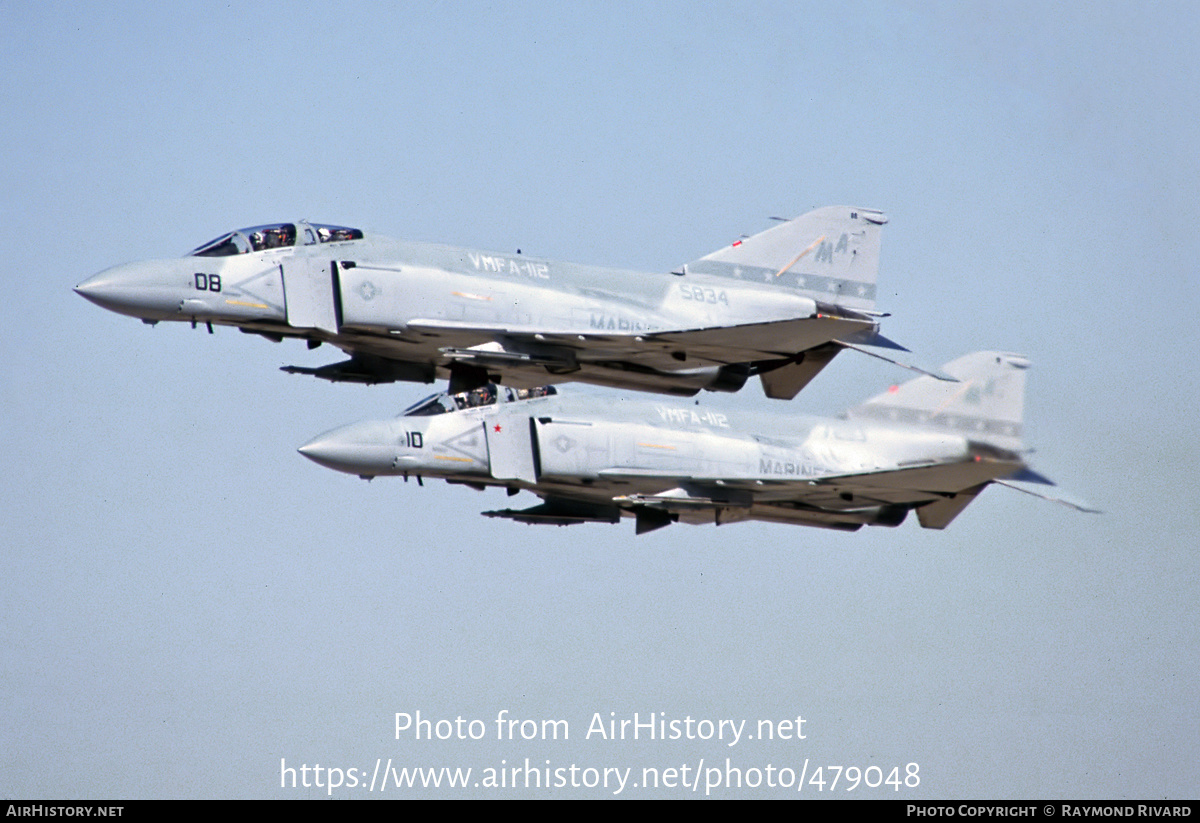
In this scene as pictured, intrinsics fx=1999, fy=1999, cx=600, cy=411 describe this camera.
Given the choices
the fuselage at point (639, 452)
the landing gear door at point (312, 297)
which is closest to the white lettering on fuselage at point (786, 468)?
the fuselage at point (639, 452)

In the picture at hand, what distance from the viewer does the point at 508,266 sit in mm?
36625

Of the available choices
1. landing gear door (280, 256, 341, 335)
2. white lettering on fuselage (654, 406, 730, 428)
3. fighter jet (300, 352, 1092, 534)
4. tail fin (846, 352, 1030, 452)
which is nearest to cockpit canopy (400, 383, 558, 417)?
fighter jet (300, 352, 1092, 534)

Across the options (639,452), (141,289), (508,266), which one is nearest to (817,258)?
(639,452)

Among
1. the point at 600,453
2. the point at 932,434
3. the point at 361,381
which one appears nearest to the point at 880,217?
the point at 932,434

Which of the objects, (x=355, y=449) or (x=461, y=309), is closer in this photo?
(x=461, y=309)

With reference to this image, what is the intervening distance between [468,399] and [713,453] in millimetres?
4938

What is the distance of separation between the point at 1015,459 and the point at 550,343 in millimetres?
9468

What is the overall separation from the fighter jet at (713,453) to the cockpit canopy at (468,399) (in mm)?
27

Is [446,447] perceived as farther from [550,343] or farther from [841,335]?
[841,335]

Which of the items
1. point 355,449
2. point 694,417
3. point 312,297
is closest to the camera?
point 312,297

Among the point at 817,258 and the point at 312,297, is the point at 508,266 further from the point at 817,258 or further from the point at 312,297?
the point at 817,258

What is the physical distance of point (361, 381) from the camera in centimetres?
3769

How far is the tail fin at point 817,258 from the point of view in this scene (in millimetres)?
39812

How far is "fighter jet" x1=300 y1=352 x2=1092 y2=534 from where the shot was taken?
3831cm
